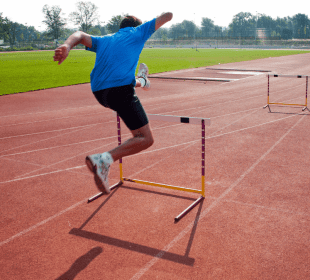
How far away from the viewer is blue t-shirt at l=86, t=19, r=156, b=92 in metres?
3.78

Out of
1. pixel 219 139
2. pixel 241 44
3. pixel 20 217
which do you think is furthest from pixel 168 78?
pixel 241 44

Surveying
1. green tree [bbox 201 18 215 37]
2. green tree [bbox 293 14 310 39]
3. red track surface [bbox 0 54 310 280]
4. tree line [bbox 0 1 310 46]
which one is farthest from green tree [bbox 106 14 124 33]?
red track surface [bbox 0 54 310 280]

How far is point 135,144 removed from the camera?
404cm

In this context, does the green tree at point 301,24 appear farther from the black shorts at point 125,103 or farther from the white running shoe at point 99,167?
the white running shoe at point 99,167

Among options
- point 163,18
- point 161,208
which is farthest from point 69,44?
point 161,208

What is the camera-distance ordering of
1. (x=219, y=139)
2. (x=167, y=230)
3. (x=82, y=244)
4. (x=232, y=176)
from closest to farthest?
(x=82, y=244)
(x=167, y=230)
(x=232, y=176)
(x=219, y=139)

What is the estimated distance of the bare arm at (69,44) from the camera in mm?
3168

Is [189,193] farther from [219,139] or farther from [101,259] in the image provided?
[219,139]

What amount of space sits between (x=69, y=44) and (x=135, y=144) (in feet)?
4.39

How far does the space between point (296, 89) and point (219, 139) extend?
37.6 feet

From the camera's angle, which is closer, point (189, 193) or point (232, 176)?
point (189, 193)

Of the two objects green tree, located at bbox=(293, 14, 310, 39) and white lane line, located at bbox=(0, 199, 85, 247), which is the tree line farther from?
white lane line, located at bbox=(0, 199, 85, 247)

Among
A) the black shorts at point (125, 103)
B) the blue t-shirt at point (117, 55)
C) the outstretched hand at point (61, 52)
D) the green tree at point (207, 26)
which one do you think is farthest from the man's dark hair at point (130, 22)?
the green tree at point (207, 26)

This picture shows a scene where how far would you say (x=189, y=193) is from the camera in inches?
219
